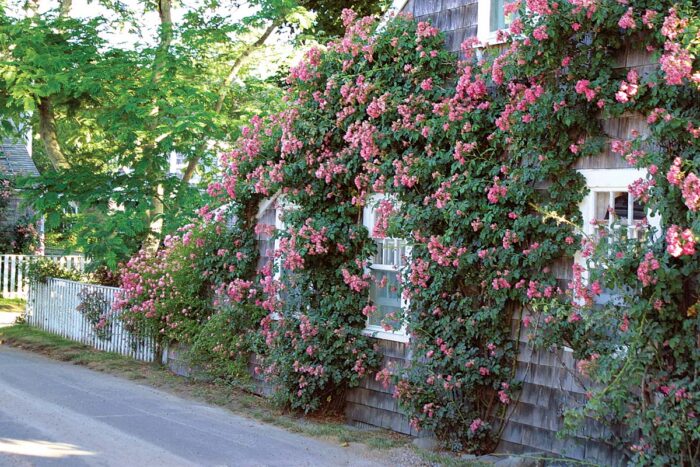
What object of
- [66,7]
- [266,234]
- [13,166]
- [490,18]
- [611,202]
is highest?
[66,7]

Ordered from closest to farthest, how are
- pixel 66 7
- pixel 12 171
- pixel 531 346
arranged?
pixel 531 346, pixel 66 7, pixel 12 171

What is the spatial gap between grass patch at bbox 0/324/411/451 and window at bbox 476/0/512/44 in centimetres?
444

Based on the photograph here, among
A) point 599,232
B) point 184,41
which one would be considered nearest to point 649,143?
point 599,232

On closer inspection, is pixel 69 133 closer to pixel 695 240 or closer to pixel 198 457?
pixel 198 457

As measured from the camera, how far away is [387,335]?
960 centimetres

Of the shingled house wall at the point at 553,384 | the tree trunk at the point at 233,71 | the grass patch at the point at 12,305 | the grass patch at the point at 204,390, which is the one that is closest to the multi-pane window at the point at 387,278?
the grass patch at the point at 204,390

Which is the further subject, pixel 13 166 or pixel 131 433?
pixel 13 166

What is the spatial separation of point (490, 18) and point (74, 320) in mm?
11597

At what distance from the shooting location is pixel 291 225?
420 inches

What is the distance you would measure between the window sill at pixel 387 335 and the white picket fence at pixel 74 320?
553cm

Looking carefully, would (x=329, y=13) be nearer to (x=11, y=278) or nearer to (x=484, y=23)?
(x=11, y=278)

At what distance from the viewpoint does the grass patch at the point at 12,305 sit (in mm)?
21250

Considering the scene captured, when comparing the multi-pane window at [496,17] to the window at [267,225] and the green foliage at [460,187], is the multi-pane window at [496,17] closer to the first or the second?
the green foliage at [460,187]

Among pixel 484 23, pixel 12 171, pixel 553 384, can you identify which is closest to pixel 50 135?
pixel 12 171
